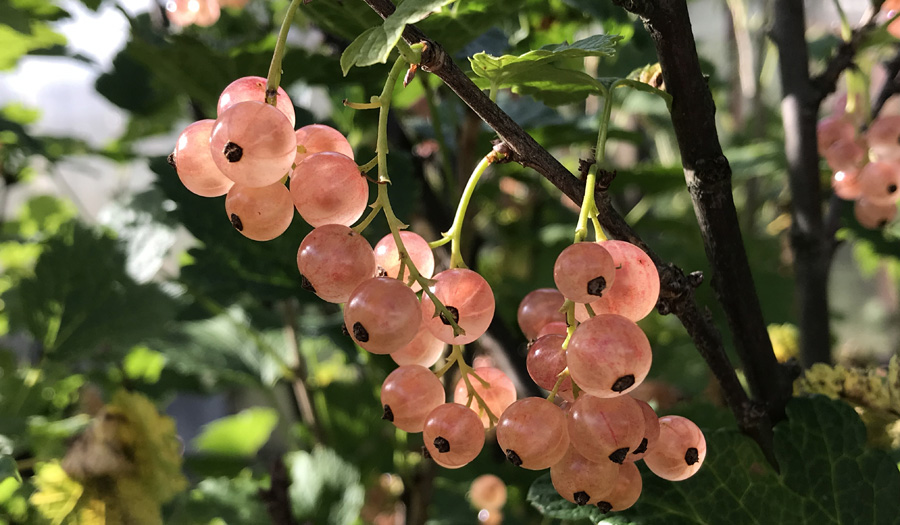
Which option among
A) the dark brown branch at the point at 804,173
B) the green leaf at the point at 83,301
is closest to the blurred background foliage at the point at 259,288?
the green leaf at the point at 83,301

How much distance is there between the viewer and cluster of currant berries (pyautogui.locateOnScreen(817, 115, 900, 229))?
43 centimetres

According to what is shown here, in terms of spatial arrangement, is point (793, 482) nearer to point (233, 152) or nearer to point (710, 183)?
point (710, 183)

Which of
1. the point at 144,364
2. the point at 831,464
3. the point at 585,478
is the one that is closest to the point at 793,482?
the point at 831,464

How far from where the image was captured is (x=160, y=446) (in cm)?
50

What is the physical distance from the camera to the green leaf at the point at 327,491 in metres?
0.56

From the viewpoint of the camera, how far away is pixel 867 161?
0.46m

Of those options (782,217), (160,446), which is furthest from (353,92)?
(782,217)

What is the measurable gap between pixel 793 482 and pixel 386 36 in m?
0.26

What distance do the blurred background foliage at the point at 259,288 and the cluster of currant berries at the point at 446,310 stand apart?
0.20 feet

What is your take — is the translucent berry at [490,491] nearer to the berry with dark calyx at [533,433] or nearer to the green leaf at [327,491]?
the green leaf at [327,491]

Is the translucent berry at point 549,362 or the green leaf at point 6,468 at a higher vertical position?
the translucent berry at point 549,362

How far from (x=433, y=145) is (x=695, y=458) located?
585mm

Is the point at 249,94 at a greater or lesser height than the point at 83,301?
greater

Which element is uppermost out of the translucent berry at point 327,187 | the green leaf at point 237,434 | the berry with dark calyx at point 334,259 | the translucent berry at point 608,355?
the translucent berry at point 608,355
